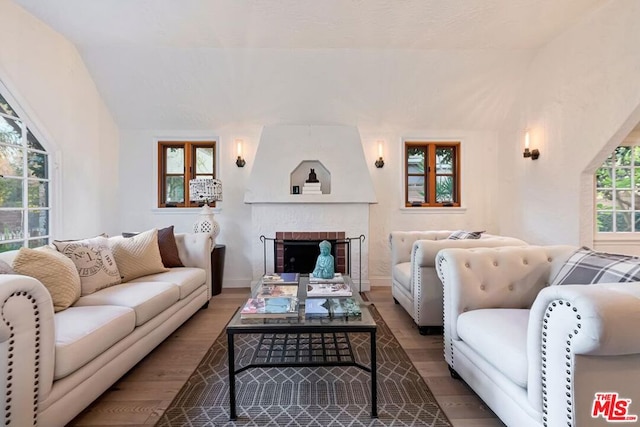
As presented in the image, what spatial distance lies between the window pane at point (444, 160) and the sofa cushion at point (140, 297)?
3604 millimetres

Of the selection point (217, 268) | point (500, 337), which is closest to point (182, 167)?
point (217, 268)

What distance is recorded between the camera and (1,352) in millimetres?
1189

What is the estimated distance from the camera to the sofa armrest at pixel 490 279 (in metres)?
1.85

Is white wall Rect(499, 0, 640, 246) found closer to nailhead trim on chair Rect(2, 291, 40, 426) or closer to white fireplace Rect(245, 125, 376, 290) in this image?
white fireplace Rect(245, 125, 376, 290)

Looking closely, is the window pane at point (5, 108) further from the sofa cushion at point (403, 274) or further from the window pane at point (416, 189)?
the window pane at point (416, 189)

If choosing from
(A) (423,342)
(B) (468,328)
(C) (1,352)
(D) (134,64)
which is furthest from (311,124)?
(C) (1,352)

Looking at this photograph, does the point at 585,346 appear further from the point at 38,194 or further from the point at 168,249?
the point at 38,194

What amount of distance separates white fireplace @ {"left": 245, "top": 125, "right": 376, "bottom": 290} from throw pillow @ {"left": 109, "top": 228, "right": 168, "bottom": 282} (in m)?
1.37

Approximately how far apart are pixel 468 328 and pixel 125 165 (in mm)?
4316

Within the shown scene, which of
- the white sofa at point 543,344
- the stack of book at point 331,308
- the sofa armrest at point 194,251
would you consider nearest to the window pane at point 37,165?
the sofa armrest at point 194,251

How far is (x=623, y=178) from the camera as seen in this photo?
350 centimetres

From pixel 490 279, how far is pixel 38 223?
390cm

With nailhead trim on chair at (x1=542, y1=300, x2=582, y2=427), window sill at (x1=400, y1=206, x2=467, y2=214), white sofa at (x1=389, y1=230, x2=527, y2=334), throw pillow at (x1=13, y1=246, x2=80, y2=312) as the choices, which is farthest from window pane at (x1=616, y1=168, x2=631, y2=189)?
throw pillow at (x1=13, y1=246, x2=80, y2=312)

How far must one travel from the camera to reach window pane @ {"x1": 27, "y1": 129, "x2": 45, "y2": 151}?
2.97 m
